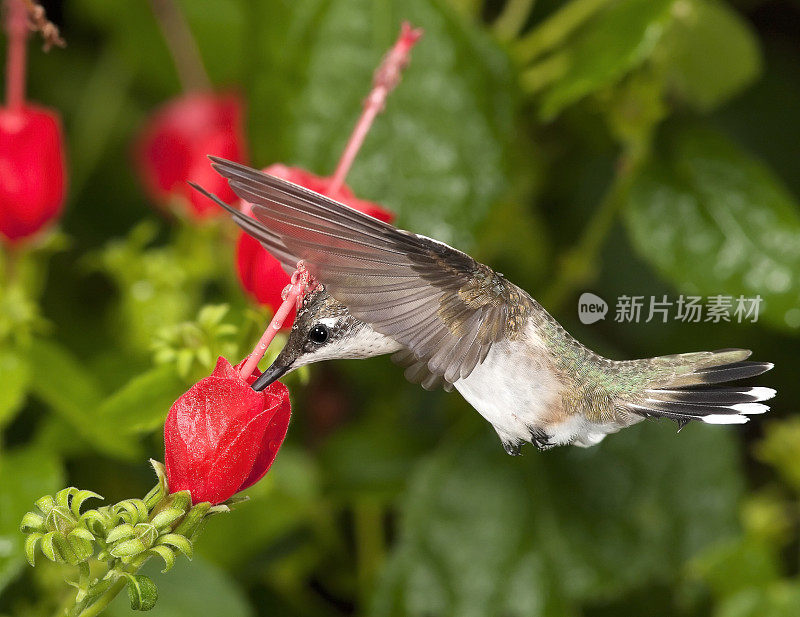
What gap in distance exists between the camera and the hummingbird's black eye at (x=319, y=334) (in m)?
0.28

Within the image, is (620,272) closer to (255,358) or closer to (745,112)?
(745,112)

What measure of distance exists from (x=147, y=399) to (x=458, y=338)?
0.86 feet

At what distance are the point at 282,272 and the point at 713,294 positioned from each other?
37 cm

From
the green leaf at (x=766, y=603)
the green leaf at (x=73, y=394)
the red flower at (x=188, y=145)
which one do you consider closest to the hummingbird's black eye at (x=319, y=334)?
the green leaf at (x=73, y=394)

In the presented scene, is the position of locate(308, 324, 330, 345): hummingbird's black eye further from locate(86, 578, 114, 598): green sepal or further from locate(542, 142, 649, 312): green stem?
locate(542, 142, 649, 312): green stem

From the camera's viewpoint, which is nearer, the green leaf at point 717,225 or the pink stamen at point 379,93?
the pink stamen at point 379,93

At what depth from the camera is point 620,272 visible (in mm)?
1007

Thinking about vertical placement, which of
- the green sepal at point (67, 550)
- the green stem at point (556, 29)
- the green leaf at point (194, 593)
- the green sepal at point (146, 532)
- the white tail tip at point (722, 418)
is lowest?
the green leaf at point (194, 593)

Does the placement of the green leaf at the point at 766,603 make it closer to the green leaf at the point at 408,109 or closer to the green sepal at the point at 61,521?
the green leaf at the point at 408,109

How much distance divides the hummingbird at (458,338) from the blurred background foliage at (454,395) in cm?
20

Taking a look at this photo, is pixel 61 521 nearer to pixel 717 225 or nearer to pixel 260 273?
pixel 260 273

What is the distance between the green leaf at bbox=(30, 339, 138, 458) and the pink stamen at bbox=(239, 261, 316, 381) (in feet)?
0.85
